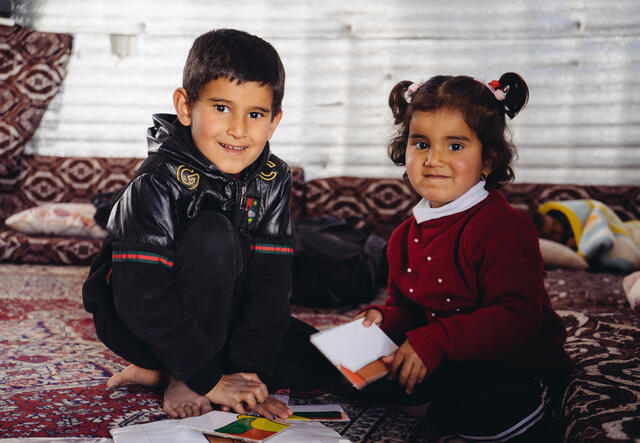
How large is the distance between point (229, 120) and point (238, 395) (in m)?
0.55

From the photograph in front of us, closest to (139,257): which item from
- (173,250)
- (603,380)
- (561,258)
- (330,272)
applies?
(173,250)

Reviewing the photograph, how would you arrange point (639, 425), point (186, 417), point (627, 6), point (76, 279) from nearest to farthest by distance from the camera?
1. point (639, 425)
2. point (186, 417)
3. point (76, 279)
4. point (627, 6)

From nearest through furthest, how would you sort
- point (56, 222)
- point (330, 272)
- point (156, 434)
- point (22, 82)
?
1. point (156, 434)
2. point (330, 272)
3. point (56, 222)
4. point (22, 82)

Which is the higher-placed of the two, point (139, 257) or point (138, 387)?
point (139, 257)

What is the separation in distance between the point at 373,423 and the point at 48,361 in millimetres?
846

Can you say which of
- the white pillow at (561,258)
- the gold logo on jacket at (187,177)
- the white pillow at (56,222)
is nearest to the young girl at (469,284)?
the gold logo on jacket at (187,177)

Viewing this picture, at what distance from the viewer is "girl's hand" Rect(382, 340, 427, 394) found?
1.01 metres

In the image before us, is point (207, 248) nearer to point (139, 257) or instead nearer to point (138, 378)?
point (139, 257)

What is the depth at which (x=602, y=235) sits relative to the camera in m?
2.47

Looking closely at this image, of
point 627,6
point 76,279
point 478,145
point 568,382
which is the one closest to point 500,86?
point 478,145

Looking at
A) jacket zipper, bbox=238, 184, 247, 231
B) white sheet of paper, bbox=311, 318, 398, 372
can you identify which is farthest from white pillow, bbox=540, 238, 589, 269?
jacket zipper, bbox=238, 184, 247, 231

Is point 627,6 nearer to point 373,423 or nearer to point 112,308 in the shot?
point 373,423

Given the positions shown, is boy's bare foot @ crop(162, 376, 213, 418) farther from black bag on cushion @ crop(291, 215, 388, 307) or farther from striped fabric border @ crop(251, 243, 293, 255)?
black bag on cushion @ crop(291, 215, 388, 307)

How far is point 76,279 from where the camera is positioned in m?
2.54
